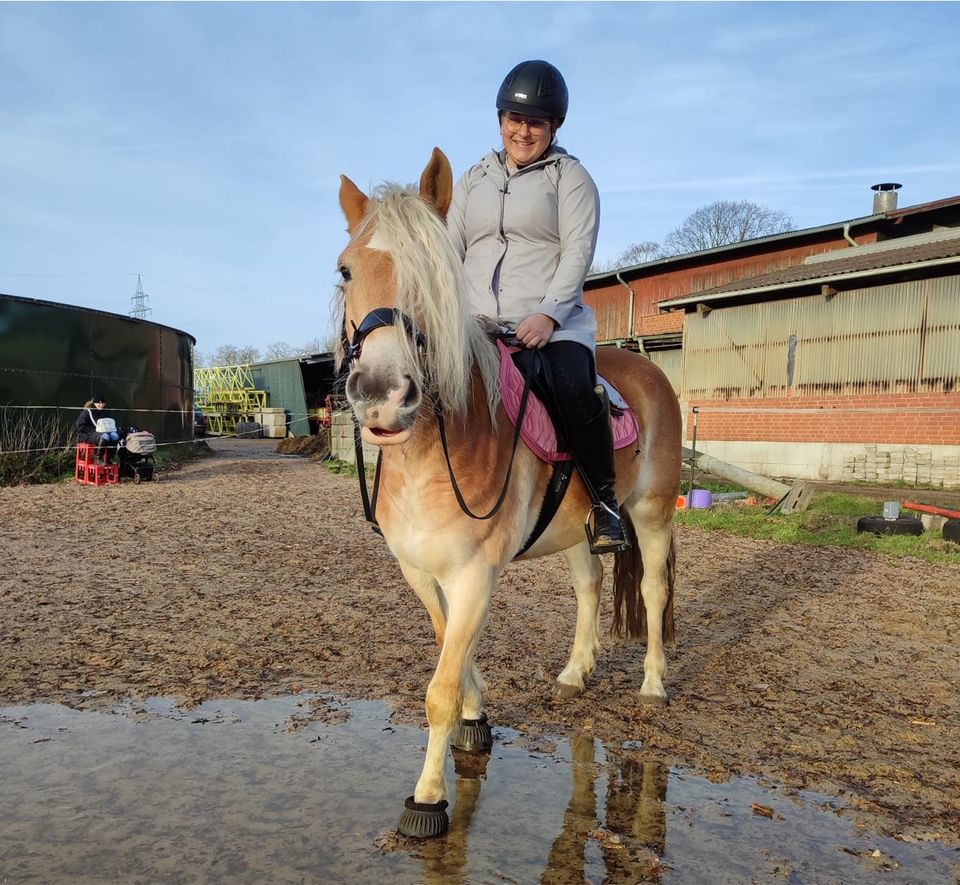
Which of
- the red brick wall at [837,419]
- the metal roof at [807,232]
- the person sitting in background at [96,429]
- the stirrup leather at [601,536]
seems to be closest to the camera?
the stirrup leather at [601,536]

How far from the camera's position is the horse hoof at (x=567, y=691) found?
4.24 metres

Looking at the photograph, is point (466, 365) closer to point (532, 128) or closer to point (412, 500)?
point (412, 500)

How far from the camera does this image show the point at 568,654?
16.6 ft

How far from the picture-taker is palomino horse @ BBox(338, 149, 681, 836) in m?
2.48

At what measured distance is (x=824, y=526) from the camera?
10883 millimetres

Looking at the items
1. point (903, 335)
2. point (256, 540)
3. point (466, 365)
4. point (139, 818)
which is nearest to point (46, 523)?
point (256, 540)

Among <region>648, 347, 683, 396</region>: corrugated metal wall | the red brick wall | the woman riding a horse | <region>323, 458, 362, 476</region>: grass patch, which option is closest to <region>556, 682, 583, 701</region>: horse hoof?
the woman riding a horse

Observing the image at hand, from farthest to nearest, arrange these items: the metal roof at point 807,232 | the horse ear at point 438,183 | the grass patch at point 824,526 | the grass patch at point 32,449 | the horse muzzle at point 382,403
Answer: the metal roof at point 807,232
the grass patch at point 32,449
the grass patch at point 824,526
the horse ear at point 438,183
the horse muzzle at point 382,403

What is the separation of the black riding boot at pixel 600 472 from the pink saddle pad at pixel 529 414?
108 millimetres

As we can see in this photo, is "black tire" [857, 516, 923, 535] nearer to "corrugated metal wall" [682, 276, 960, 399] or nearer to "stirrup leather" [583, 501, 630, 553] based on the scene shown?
"corrugated metal wall" [682, 276, 960, 399]

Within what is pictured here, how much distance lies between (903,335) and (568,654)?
15293 mm

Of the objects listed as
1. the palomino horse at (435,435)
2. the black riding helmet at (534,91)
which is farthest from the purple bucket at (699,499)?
the black riding helmet at (534,91)

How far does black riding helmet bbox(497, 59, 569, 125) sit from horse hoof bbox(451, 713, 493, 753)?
2.78 metres

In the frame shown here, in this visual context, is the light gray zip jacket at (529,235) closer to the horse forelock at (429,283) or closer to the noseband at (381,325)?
the horse forelock at (429,283)
